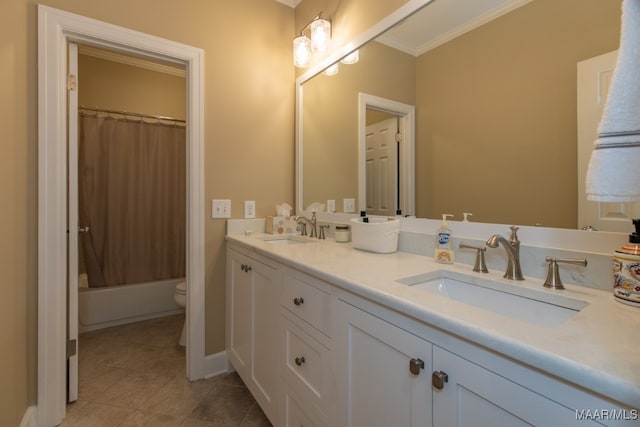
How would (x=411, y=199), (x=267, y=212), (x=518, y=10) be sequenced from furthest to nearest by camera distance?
(x=267, y=212) < (x=411, y=199) < (x=518, y=10)

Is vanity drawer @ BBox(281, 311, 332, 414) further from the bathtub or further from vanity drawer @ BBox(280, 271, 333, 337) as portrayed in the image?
the bathtub

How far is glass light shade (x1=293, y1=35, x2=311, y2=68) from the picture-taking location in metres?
1.98

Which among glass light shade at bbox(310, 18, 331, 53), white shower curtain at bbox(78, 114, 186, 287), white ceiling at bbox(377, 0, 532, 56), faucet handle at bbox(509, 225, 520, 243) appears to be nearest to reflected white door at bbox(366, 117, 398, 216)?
white ceiling at bbox(377, 0, 532, 56)

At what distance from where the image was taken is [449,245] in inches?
44.3

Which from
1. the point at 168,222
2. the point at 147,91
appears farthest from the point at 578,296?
the point at 147,91

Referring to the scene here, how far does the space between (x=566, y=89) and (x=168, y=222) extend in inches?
120

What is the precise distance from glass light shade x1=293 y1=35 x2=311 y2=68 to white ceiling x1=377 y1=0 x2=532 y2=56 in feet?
2.21

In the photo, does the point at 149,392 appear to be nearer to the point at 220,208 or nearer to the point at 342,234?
the point at 220,208

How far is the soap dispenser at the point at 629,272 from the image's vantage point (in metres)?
0.65

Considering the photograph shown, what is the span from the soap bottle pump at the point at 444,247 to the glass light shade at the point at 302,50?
1.50 meters

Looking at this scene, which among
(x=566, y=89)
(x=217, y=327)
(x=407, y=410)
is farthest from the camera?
(x=217, y=327)

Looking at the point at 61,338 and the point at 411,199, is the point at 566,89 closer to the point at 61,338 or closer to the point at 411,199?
the point at 411,199

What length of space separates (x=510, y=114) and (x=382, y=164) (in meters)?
0.63

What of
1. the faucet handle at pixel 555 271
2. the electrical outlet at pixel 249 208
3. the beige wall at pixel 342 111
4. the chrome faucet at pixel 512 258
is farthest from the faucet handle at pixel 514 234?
the electrical outlet at pixel 249 208
